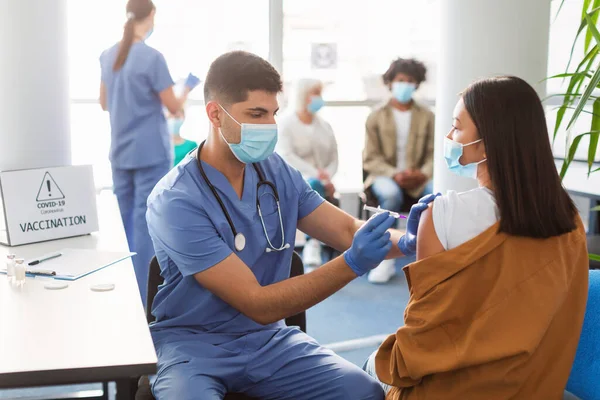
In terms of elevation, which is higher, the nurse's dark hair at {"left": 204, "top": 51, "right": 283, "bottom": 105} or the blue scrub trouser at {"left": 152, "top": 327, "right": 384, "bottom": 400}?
the nurse's dark hair at {"left": 204, "top": 51, "right": 283, "bottom": 105}

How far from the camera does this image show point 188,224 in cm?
152

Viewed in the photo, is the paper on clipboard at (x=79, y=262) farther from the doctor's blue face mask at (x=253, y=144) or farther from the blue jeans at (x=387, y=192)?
the blue jeans at (x=387, y=192)

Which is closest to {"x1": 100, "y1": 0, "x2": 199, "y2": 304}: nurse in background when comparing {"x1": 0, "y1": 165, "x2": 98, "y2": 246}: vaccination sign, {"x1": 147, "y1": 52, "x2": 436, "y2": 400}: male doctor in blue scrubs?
{"x1": 0, "y1": 165, "x2": 98, "y2": 246}: vaccination sign

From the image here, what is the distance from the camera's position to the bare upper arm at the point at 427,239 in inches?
49.9

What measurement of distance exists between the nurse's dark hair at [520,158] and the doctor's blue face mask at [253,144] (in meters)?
0.58

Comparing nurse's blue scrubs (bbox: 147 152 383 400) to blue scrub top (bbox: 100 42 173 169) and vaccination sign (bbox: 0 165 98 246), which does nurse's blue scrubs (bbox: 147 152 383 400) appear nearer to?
vaccination sign (bbox: 0 165 98 246)

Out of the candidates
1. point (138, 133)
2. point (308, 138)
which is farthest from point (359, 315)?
point (138, 133)

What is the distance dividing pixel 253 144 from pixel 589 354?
2.93ft

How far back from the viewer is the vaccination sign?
191cm

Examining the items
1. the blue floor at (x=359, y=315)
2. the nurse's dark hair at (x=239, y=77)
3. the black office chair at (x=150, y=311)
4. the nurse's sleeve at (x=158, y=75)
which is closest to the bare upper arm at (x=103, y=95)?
the nurse's sleeve at (x=158, y=75)

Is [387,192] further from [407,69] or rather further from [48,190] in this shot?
[48,190]

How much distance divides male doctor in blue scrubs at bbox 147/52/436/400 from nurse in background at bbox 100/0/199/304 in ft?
4.46

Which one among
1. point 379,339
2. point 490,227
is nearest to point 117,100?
point 379,339

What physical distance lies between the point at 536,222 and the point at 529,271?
3.5 inches
